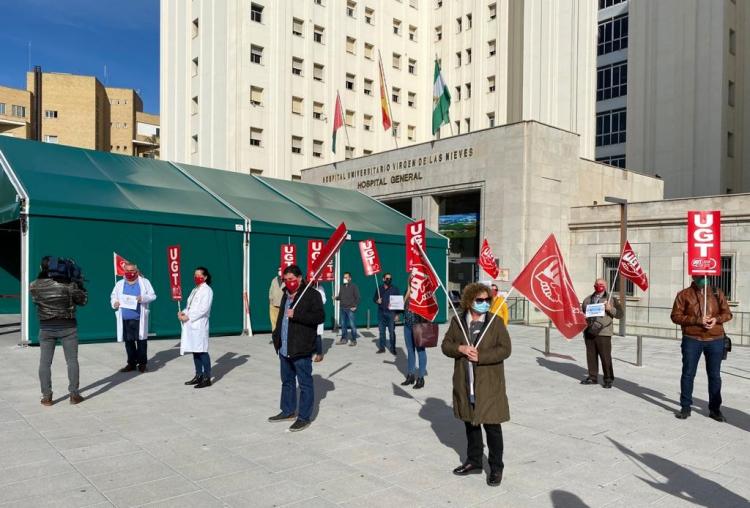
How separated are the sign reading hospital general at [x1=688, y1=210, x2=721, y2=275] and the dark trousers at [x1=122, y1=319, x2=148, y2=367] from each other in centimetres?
843

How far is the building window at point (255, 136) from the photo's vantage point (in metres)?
37.5

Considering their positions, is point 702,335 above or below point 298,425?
above

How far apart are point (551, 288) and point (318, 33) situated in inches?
1400

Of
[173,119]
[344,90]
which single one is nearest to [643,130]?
[344,90]

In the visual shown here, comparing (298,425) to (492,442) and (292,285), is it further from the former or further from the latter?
(492,442)

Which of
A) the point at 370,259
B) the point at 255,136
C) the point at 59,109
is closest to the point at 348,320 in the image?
the point at 370,259

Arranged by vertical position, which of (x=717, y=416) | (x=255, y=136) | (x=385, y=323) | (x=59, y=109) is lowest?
(x=717, y=416)

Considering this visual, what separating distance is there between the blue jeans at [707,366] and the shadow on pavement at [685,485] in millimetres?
2059

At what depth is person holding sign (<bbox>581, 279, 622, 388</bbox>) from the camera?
9.85 metres

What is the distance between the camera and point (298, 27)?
130ft

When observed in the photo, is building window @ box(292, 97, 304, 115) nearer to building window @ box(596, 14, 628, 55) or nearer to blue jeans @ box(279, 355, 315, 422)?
building window @ box(596, 14, 628, 55)

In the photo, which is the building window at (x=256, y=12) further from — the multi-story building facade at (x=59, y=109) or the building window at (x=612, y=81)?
the multi-story building facade at (x=59, y=109)

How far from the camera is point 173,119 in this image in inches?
1672

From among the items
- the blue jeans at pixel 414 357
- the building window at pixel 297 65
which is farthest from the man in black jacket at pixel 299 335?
the building window at pixel 297 65
